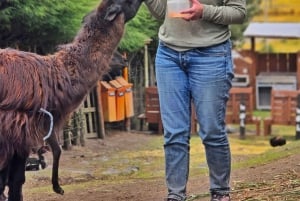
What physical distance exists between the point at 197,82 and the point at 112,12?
122 cm

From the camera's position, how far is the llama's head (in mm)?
6316

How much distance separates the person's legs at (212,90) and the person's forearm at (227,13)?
0.19m

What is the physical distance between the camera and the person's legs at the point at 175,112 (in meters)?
5.47

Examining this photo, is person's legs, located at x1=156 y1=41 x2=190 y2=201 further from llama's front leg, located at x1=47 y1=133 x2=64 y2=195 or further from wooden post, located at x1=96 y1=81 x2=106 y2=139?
wooden post, located at x1=96 y1=81 x2=106 y2=139

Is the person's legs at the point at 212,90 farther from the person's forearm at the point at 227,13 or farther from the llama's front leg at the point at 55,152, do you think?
the llama's front leg at the point at 55,152

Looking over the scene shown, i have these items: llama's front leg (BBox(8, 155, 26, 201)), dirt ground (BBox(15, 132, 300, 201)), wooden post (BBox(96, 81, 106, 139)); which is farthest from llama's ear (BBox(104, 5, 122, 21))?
wooden post (BBox(96, 81, 106, 139))

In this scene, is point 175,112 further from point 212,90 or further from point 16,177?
point 16,177

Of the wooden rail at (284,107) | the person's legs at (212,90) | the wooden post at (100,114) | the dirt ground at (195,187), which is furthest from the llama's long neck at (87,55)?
the wooden rail at (284,107)

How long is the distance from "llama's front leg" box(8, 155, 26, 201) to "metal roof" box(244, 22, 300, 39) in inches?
913

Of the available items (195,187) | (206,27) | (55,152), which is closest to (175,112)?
(206,27)

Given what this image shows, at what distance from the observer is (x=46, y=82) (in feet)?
20.1

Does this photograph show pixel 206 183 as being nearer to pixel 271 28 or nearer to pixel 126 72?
pixel 126 72

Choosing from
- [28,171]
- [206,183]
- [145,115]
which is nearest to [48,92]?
[206,183]

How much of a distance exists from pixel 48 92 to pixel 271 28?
82.5 ft
